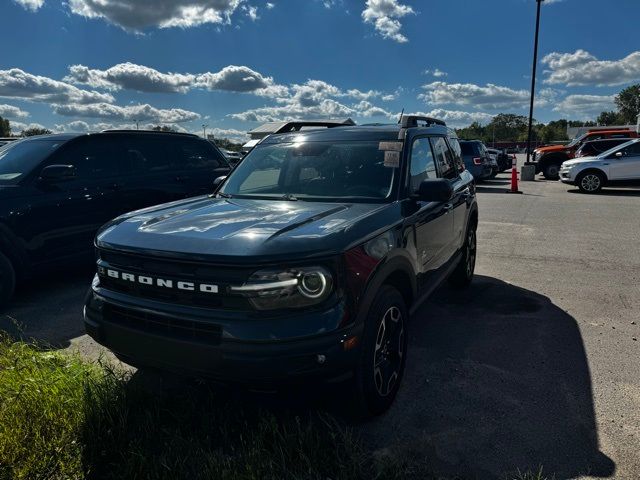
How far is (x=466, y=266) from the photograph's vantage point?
5.44 meters

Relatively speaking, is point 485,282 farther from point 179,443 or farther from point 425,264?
point 179,443

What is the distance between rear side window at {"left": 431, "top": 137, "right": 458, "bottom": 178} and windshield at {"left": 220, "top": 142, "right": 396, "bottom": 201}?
93cm

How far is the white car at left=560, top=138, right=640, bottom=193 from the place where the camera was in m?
15.1

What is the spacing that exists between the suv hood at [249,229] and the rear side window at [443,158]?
4.66 feet

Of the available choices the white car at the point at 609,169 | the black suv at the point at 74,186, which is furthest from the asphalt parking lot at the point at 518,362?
the white car at the point at 609,169

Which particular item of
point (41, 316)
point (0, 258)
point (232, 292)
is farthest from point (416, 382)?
point (0, 258)

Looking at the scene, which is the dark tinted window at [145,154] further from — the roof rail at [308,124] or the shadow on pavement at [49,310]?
the roof rail at [308,124]

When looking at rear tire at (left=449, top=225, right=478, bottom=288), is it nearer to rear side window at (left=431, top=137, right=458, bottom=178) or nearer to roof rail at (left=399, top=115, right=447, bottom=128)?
rear side window at (left=431, top=137, right=458, bottom=178)

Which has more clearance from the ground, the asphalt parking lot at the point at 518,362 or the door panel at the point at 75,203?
the door panel at the point at 75,203

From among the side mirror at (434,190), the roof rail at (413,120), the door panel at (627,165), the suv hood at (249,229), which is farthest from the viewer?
the door panel at (627,165)

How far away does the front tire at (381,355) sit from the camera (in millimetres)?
2705

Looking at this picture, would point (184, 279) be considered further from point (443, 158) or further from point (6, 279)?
point (6, 279)

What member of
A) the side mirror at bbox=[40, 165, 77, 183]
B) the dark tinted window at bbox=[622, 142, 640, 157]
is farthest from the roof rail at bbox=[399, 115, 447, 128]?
the dark tinted window at bbox=[622, 142, 640, 157]

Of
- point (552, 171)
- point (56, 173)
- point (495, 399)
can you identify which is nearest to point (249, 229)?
point (495, 399)
